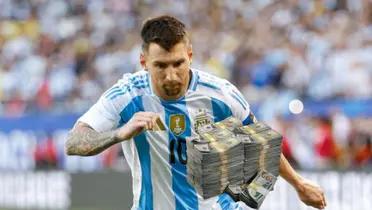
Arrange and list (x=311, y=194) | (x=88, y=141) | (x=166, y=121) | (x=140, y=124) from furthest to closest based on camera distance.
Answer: (x=311, y=194), (x=166, y=121), (x=88, y=141), (x=140, y=124)

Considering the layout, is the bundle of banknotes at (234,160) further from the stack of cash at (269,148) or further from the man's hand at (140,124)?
the man's hand at (140,124)

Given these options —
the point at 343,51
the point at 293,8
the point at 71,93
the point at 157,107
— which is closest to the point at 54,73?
the point at 71,93

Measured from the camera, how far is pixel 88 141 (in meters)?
6.16

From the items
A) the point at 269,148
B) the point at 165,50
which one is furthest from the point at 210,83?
the point at 269,148

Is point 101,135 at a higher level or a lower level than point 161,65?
lower

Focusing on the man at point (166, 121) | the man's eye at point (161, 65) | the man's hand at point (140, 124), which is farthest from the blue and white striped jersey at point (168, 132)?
the man's hand at point (140, 124)

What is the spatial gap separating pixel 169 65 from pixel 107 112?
0.55 metres

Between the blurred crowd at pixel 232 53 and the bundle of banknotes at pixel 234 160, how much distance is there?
7.04m

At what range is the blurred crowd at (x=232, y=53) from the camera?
44.4 feet

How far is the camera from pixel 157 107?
21.5 ft

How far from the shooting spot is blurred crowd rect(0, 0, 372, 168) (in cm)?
1352

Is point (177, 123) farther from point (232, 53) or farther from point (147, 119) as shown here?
point (232, 53)

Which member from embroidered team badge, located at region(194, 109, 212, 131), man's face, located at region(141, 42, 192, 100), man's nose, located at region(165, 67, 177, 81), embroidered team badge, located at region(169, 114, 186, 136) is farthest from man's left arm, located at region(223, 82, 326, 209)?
man's nose, located at region(165, 67, 177, 81)

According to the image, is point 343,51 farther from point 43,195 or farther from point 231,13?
point 43,195
